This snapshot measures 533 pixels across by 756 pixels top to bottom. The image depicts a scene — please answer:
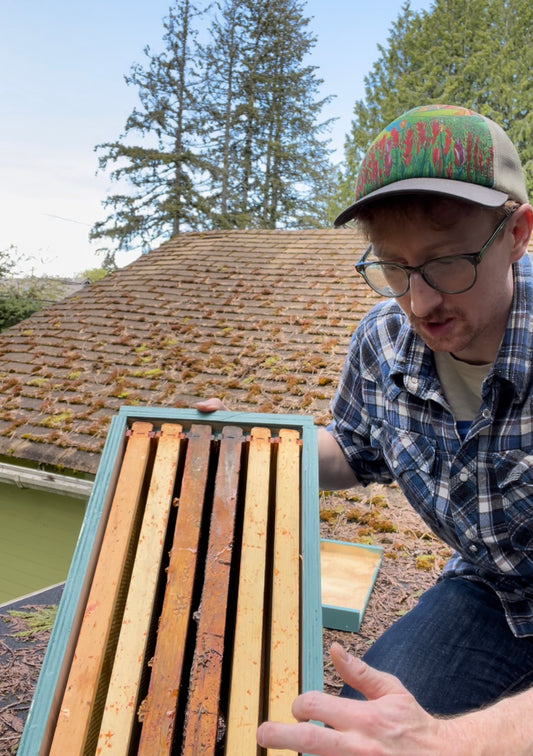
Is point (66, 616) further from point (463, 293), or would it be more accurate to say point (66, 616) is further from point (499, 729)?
point (463, 293)

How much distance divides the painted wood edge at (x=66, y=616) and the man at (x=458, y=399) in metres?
0.67

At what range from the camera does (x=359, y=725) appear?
1.11m

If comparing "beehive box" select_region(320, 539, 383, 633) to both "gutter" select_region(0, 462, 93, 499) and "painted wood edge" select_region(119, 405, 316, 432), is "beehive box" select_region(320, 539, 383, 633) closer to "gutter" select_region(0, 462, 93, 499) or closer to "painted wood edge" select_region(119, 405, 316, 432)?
"painted wood edge" select_region(119, 405, 316, 432)

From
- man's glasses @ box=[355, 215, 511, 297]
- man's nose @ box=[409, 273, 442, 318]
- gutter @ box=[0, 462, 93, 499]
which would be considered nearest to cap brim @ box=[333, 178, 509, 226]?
man's glasses @ box=[355, 215, 511, 297]

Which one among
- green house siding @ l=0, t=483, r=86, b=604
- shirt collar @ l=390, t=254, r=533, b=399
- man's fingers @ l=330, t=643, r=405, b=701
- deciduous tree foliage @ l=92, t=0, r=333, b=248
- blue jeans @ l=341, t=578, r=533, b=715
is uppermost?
deciduous tree foliage @ l=92, t=0, r=333, b=248

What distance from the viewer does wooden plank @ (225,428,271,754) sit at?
1.51 m

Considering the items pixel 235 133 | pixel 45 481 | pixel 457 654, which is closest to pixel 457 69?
pixel 235 133

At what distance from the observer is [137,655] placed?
1.64 metres

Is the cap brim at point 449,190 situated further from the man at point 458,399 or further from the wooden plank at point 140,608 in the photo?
the wooden plank at point 140,608

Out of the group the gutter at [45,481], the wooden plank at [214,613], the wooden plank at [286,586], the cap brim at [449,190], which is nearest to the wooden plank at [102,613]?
the wooden plank at [214,613]

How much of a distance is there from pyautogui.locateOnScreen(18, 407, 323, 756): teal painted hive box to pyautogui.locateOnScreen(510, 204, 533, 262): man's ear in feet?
2.95

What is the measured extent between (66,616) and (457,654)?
1.36 m

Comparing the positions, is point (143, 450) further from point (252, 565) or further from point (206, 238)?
point (206, 238)

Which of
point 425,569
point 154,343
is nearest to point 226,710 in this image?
point 425,569
